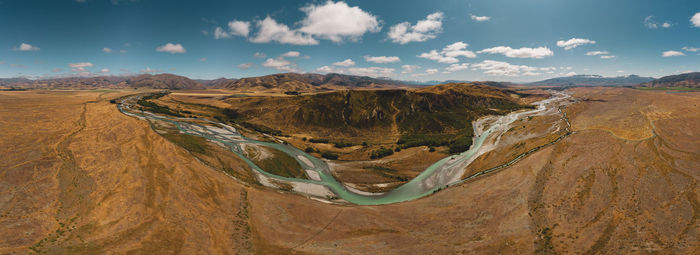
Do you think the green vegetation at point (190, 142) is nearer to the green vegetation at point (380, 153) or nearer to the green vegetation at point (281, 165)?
the green vegetation at point (281, 165)

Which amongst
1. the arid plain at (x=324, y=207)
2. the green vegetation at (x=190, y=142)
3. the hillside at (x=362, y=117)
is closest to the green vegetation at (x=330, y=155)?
the hillside at (x=362, y=117)

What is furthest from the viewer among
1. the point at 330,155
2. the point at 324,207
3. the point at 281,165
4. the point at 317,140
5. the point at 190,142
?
the point at 317,140

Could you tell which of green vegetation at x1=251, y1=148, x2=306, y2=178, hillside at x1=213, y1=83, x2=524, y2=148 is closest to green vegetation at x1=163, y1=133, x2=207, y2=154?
green vegetation at x1=251, y1=148, x2=306, y2=178

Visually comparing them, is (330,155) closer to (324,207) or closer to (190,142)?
(324,207)

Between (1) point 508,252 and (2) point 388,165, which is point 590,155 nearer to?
(1) point 508,252

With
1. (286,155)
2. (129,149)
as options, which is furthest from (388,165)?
(129,149)

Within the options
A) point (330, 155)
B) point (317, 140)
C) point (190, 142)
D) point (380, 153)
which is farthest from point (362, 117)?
point (190, 142)
